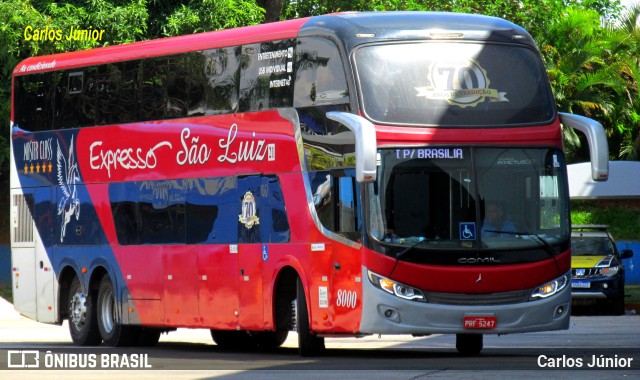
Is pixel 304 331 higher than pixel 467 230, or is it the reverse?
pixel 467 230

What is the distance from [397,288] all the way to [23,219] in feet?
32.6

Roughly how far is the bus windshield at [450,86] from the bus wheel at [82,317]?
26.2ft

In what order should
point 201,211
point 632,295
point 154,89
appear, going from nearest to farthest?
point 201,211, point 154,89, point 632,295

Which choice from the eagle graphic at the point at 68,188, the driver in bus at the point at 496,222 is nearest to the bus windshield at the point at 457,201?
the driver in bus at the point at 496,222

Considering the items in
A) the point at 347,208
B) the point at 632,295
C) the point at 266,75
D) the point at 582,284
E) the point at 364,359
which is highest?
the point at 266,75

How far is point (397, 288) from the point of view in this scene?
56.4 feet

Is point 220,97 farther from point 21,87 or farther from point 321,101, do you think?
point 21,87

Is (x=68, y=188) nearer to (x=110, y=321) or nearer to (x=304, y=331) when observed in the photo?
(x=110, y=321)

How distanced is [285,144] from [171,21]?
59.4 feet

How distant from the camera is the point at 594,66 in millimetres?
49156

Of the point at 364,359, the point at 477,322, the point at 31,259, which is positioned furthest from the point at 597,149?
the point at 31,259

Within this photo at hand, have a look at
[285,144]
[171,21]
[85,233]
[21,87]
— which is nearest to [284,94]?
[285,144]

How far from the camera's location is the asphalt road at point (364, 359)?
1566 cm

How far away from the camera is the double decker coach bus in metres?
17.3
